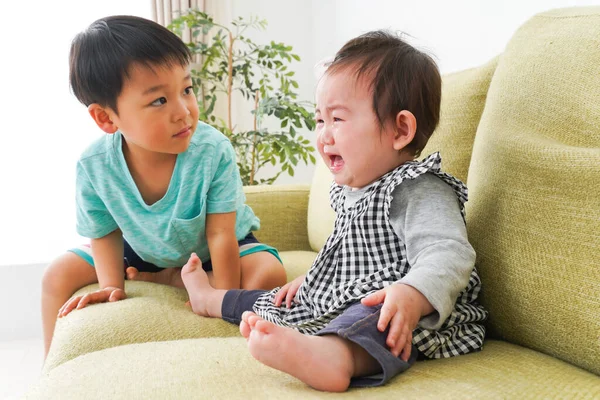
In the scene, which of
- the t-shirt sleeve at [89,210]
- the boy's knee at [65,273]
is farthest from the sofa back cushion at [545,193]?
the boy's knee at [65,273]

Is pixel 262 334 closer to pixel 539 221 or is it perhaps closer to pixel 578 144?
pixel 539 221

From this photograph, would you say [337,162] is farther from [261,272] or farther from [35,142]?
[35,142]

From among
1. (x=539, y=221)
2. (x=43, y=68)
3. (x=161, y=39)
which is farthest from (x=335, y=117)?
(x=43, y=68)

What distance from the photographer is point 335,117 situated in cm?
126

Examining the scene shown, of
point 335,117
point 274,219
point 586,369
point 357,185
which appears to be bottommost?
point 274,219

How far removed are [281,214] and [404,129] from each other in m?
1.12

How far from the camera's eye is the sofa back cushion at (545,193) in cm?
100

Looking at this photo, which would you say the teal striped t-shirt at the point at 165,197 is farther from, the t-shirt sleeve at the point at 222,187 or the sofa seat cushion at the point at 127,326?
the sofa seat cushion at the point at 127,326

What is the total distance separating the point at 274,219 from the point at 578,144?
4.50ft

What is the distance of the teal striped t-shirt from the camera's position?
1.74 meters

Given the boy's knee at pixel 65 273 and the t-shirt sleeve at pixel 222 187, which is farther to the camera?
the boy's knee at pixel 65 273

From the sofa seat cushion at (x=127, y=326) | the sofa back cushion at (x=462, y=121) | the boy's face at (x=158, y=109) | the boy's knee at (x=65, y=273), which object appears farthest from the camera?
the boy's knee at (x=65, y=273)

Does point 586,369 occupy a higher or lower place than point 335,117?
lower

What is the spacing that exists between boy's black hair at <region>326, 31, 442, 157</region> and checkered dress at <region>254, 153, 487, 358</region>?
0.10 m
